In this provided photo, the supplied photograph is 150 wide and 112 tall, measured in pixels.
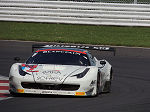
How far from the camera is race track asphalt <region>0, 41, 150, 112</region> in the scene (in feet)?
31.6

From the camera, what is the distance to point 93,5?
25.1 metres

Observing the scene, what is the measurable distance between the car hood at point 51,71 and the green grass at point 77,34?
10.1 metres

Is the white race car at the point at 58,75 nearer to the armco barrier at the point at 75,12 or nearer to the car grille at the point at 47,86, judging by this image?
the car grille at the point at 47,86

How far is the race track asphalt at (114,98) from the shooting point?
379 inches

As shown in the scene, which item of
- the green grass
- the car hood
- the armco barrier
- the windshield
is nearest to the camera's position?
the car hood

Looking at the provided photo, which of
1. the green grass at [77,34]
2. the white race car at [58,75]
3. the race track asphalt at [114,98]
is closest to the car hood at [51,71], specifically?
the white race car at [58,75]

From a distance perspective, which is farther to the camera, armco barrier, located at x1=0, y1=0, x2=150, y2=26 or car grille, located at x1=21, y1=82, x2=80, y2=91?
armco barrier, located at x1=0, y1=0, x2=150, y2=26

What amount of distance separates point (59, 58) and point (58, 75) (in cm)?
122

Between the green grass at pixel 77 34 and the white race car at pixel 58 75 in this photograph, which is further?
the green grass at pixel 77 34

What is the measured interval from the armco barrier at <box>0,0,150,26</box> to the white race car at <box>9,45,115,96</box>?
497 inches

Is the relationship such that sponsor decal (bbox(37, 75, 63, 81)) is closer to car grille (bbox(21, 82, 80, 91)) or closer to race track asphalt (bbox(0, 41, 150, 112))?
car grille (bbox(21, 82, 80, 91))

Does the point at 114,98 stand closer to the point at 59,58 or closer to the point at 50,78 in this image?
the point at 50,78

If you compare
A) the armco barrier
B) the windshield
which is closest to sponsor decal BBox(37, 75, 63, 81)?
the windshield

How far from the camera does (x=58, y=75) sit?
35.7 feet
